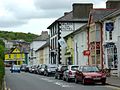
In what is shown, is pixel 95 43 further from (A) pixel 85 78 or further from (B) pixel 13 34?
(B) pixel 13 34

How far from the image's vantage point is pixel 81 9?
69.9 meters

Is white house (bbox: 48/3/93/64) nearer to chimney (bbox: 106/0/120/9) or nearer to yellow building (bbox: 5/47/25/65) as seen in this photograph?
chimney (bbox: 106/0/120/9)

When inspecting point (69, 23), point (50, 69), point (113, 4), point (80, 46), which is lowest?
point (50, 69)

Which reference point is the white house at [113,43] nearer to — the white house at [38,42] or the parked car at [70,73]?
the parked car at [70,73]

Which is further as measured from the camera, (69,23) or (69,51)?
(69,23)

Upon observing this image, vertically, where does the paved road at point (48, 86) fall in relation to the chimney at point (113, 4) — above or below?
below

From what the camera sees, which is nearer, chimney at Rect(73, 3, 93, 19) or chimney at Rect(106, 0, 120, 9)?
chimney at Rect(106, 0, 120, 9)

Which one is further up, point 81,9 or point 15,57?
point 81,9

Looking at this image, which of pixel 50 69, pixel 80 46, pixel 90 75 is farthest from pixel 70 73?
pixel 80 46

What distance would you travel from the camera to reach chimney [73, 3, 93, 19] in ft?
227

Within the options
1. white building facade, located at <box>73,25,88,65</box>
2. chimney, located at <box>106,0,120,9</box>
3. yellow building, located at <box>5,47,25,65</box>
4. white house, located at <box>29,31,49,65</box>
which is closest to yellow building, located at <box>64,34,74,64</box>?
white building facade, located at <box>73,25,88,65</box>

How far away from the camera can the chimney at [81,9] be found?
69.1 metres

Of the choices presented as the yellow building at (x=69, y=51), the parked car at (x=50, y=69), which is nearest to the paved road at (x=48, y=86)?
the parked car at (x=50, y=69)

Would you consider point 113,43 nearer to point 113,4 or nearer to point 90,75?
point 90,75
